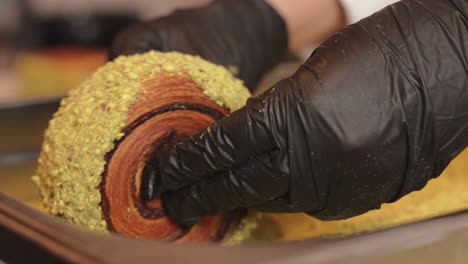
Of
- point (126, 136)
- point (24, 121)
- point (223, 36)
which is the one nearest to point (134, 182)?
point (126, 136)

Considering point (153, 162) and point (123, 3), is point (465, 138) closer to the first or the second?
point (153, 162)

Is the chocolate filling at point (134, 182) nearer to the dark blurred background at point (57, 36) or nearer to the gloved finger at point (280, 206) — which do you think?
the gloved finger at point (280, 206)

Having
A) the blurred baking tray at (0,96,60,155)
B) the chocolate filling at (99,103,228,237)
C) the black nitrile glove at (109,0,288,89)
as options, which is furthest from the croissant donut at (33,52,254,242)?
the blurred baking tray at (0,96,60,155)

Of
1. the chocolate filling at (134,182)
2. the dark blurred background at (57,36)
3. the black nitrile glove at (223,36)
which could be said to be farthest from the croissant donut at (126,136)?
the dark blurred background at (57,36)

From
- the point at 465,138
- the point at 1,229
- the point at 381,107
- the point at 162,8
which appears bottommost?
the point at 465,138

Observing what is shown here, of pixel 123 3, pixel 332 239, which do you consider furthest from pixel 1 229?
pixel 123 3

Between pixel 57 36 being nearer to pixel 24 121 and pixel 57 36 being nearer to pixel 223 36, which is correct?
pixel 24 121

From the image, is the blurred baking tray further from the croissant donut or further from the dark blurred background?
the dark blurred background
